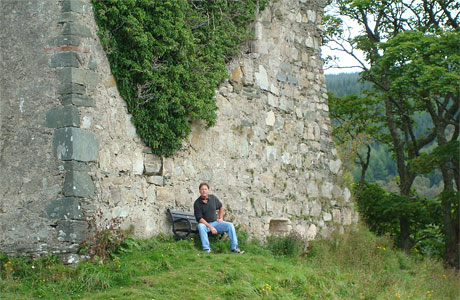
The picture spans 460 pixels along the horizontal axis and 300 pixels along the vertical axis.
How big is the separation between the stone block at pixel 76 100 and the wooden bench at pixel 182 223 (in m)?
1.99

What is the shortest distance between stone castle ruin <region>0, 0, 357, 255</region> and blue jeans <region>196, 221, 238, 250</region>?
1.55 ft

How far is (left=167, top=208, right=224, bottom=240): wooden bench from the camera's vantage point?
863cm

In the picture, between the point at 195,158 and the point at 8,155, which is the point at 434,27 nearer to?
the point at 195,158

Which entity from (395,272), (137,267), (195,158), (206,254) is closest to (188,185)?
(195,158)

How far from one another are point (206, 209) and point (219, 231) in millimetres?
408

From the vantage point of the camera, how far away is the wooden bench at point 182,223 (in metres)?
8.63

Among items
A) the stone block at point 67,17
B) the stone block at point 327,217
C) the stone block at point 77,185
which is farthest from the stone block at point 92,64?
the stone block at point 327,217

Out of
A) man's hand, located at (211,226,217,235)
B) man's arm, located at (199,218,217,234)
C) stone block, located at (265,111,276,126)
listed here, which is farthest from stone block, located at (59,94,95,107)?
A: stone block, located at (265,111,276,126)

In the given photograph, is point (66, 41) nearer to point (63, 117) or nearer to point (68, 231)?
point (63, 117)

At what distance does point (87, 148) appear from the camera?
24.7ft

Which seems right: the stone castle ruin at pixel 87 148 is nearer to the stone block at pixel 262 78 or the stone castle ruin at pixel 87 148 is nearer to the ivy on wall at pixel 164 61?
the stone block at pixel 262 78

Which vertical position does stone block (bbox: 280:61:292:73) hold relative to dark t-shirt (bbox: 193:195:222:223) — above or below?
above

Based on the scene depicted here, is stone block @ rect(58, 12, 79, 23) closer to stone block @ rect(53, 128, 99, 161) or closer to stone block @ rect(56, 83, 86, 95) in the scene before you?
stone block @ rect(56, 83, 86, 95)

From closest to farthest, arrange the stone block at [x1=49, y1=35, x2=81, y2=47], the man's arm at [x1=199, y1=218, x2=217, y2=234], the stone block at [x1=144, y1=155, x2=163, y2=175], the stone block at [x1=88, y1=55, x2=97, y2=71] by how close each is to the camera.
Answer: the stone block at [x1=49, y1=35, x2=81, y2=47] → the stone block at [x1=88, y1=55, x2=97, y2=71] → the stone block at [x1=144, y1=155, x2=163, y2=175] → the man's arm at [x1=199, y1=218, x2=217, y2=234]
